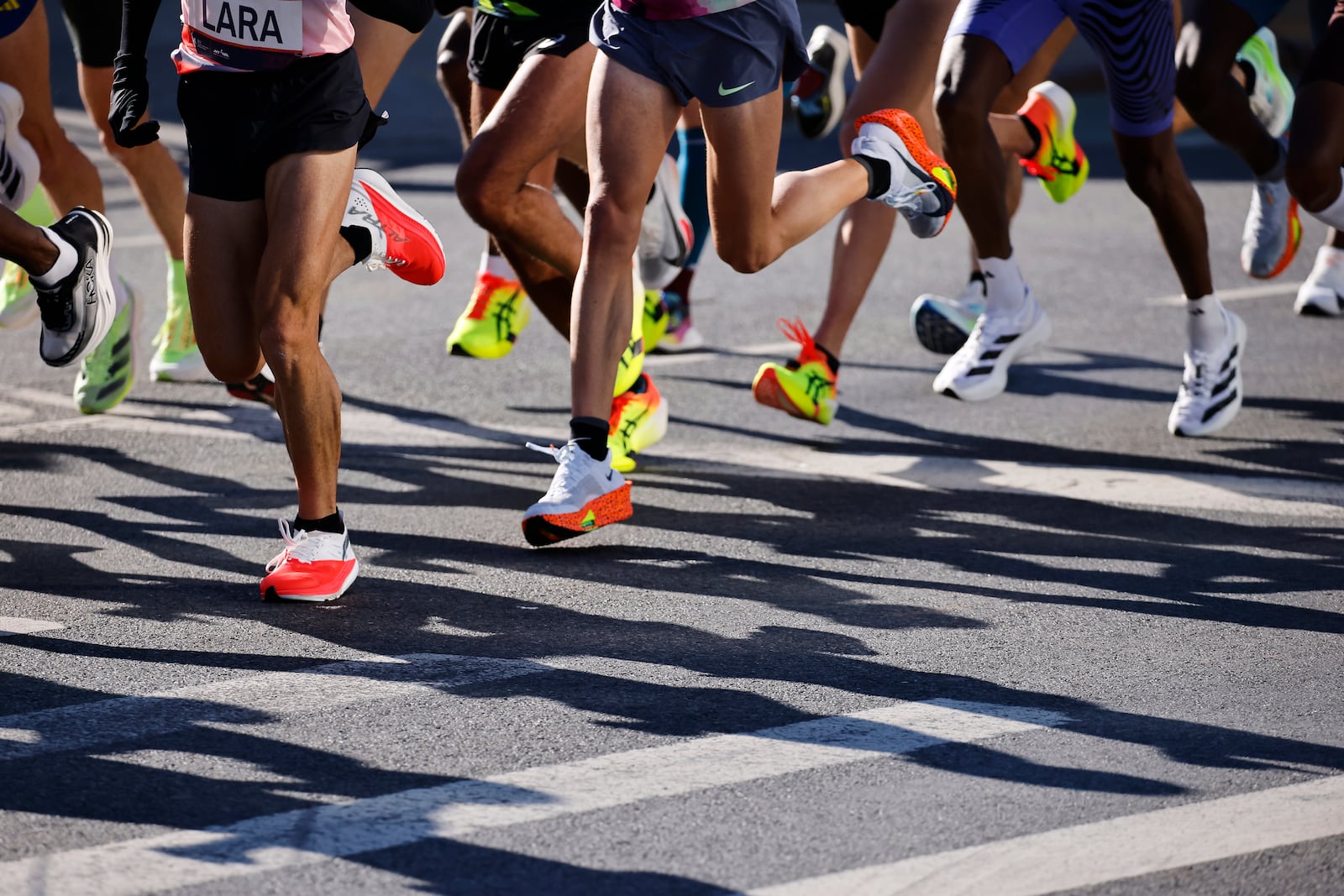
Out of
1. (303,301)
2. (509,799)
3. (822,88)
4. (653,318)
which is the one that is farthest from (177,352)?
(509,799)

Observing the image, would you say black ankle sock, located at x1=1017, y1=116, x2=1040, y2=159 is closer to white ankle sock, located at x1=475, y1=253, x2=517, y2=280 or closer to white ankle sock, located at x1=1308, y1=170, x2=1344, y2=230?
white ankle sock, located at x1=1308, y1=170, x2=1344, y2=230

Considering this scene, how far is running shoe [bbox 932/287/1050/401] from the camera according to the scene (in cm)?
606

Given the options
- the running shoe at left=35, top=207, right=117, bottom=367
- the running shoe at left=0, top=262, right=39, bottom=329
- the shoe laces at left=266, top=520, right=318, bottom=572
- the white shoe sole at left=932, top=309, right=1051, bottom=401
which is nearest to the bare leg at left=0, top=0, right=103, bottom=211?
the running shoe at left=0, top=262, right=39, bottom=329

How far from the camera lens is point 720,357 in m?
7.40

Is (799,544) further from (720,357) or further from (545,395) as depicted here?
(720,357)

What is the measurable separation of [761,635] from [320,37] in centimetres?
164

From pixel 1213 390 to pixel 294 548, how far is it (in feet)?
10.0

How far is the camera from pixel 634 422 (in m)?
5.54

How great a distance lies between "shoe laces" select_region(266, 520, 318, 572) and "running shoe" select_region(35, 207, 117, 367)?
1039 mm

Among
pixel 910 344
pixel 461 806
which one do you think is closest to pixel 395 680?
pixel 461 806

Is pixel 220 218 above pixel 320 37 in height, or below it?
below

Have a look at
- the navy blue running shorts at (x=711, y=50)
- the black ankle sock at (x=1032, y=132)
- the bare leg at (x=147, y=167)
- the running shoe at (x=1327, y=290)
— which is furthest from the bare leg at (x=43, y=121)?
the running shoe at (x=1327, y=290)

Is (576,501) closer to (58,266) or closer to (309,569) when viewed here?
(309,569)

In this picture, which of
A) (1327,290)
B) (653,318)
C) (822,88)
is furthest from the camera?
(822,88)
